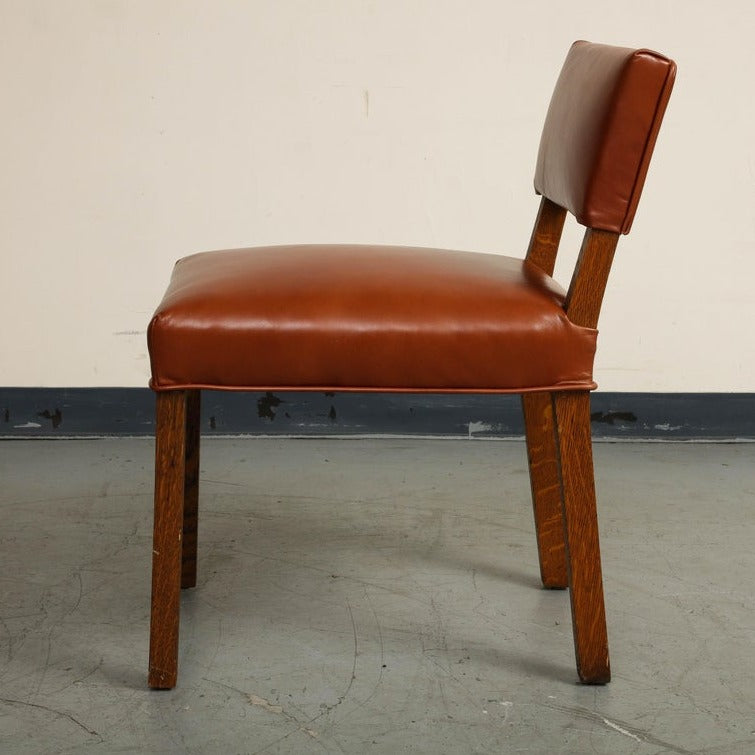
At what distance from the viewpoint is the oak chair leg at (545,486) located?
146 cm

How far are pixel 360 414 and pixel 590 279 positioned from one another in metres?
1.14

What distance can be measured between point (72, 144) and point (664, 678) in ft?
4.98

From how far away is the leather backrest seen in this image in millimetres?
1102

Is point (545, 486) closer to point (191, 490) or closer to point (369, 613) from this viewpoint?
point (369, 613)

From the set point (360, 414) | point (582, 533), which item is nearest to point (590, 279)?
point (582, 533)

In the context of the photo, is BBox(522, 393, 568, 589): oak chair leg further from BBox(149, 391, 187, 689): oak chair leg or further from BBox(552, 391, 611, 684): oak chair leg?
BBox(149, 391, 187, 689): oak chair leg

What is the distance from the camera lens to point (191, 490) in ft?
4.67

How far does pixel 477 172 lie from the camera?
2.21 m

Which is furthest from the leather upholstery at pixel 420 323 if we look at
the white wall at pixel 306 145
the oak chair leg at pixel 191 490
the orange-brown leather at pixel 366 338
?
the white wall at pixel 306 145

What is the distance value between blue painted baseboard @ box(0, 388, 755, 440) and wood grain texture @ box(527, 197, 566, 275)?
2.58 feet

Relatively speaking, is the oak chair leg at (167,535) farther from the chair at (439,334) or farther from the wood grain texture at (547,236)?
the wood grain texture at (547,236)

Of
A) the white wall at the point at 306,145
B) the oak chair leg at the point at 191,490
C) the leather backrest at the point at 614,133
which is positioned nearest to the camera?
the leather backrest at the point at 614,133

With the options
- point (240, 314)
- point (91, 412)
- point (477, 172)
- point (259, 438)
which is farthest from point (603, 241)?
point (91, 412)

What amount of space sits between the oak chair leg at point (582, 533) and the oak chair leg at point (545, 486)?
0.84 feet
